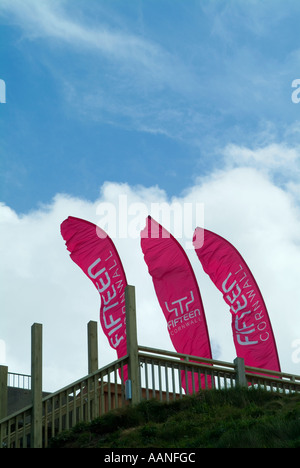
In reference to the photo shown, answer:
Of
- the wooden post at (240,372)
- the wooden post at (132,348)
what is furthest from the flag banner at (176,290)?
the wooden post at (132,348)

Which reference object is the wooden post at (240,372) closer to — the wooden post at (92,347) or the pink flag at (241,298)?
the pink flag at (241,298)

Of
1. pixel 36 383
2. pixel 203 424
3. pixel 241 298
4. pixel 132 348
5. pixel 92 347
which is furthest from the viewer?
pixel 241 298

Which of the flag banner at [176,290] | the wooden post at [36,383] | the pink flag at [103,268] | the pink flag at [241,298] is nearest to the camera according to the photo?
the wooden post at [36,383]

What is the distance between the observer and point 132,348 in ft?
58.2

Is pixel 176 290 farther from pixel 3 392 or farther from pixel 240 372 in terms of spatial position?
pixel 3 392

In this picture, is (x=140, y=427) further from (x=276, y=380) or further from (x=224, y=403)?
(x=276, y=380)

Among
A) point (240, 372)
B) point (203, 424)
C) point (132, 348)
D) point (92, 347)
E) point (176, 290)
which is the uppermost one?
point (176, 290)

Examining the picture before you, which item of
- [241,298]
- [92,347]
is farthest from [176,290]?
[92,347]

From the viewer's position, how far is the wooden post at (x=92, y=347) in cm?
1933

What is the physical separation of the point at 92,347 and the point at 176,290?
3.48 m

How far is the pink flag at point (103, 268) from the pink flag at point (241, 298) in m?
3.05

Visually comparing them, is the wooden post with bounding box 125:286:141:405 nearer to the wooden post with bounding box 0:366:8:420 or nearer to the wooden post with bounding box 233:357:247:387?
the wooden post with bounding box 233:357:247:387
